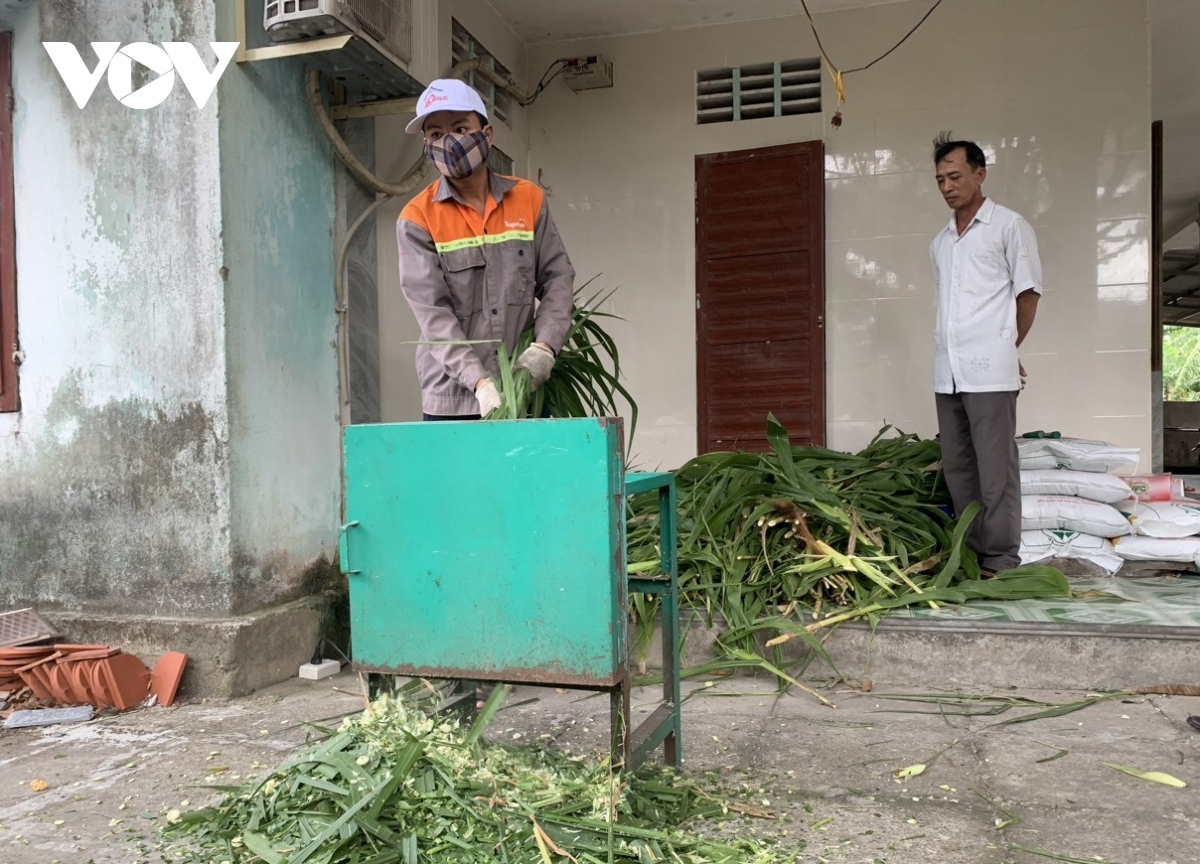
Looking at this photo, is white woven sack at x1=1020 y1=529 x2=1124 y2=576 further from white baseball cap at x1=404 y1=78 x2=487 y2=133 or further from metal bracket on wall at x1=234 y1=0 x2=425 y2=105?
metal bracket on wall at x1=234 y1=0 x2=425 y2=105

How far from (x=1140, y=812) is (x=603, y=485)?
130 centimetres

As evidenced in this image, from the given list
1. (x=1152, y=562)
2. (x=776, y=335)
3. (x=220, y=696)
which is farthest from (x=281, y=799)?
(x=776, y=335)

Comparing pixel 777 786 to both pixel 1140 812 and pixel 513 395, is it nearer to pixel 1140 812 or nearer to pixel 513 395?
pixel 1140 812

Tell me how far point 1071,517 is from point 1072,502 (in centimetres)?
7

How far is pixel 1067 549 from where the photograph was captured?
3.43 metres

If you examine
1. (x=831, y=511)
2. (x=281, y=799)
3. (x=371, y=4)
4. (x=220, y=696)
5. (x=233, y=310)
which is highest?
(x=371, y=4)

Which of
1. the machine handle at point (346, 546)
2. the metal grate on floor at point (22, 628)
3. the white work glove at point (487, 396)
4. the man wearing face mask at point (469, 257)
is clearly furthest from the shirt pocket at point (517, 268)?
the metal grate on floor at point (22, 628)

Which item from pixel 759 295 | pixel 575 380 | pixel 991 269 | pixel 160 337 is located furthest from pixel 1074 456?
pixel 160 337

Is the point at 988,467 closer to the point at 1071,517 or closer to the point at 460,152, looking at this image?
the point at 1071,517

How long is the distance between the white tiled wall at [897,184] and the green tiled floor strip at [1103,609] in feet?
6.07

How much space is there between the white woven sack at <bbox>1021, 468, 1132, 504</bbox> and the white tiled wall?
53.3 inches

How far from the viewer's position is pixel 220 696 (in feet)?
9.14

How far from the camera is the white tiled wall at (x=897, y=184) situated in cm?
473

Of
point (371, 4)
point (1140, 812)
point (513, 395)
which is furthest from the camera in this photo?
point (371, 4)
